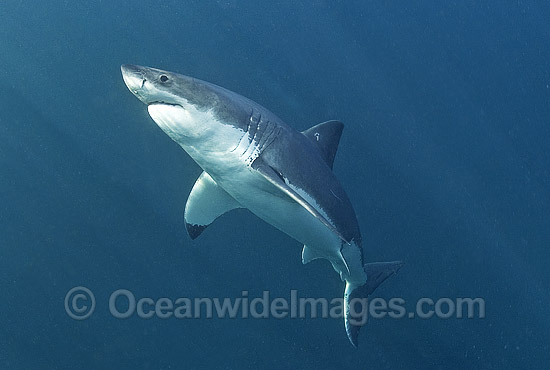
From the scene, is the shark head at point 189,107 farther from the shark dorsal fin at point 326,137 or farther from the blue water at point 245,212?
the blue water at point 245,212

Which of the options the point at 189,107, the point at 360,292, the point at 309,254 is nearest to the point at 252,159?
the point at 189,107

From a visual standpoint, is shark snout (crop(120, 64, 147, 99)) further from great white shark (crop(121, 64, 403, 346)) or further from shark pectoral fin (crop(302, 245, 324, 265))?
shark pectoral fin (crop(302, 245, 324, 265))

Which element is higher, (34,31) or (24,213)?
(34,31)

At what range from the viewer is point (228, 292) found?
54.6 ft

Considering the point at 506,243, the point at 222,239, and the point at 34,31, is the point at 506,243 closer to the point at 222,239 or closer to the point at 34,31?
the point at 222,239

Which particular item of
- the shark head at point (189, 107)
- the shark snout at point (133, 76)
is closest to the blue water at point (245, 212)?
the shark head at point (189, 107)

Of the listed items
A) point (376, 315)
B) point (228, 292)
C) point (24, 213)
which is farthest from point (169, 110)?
point (24, 213)

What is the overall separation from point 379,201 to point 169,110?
15.1 m

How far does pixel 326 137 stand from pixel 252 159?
1487 millimetres

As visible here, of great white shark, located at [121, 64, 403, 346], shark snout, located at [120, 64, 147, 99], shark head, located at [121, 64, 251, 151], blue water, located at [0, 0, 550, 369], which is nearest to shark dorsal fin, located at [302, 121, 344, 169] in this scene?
great white shark, located at [121, 64, 403, 346]

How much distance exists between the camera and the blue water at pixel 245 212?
15.6 meters

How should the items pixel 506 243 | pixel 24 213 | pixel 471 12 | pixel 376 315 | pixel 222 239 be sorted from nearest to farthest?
1. pixel 376 315
2. pixel 222 239
3. pixel 24 213
4. pixel 506 243
5. pixel 471 12

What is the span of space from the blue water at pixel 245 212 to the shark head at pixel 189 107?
465 inches

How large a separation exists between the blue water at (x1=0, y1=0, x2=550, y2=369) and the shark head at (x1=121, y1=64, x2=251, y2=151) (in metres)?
11.8
